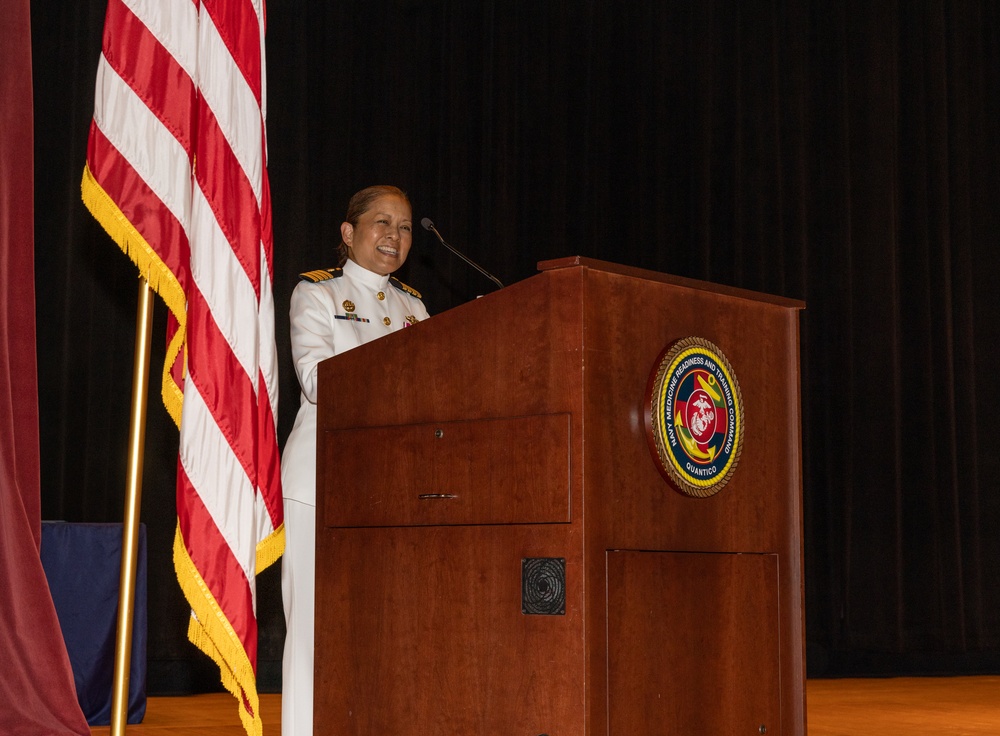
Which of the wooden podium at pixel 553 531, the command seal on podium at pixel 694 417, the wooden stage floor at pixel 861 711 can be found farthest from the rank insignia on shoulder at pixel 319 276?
the wooden stage floor at pixel 861 711

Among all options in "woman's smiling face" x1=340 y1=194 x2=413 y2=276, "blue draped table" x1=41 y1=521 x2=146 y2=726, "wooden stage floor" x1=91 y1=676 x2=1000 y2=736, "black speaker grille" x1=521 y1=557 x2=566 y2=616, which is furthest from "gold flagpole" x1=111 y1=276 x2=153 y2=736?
"blue draped table" x1=41 y1=521 x2=146 y2=726

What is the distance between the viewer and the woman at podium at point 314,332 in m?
2.47

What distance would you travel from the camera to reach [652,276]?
6.84 ft

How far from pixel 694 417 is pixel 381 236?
3.29 feet

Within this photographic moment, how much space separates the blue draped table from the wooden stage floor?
0.12 meters

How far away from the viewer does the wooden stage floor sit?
3.65m

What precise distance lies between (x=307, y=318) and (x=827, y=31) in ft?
14.7

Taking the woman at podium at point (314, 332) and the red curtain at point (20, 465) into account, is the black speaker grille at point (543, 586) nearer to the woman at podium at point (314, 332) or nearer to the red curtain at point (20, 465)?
the woman at podium at point (314, 332)

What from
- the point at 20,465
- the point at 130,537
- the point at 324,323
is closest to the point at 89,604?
the point at 20,465

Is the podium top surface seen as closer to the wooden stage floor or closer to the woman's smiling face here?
the woman's smiling face

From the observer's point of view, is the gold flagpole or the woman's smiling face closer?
the gold flagpole

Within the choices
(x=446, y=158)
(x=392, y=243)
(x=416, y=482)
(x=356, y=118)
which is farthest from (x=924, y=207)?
(x=416, y=482)

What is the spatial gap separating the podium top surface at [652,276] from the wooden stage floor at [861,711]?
5.54ft

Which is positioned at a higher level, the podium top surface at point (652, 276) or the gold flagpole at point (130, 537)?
the podium top surface at point (652, 276)
